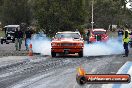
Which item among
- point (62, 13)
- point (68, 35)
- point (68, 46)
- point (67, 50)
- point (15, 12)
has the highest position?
point (15, 12)

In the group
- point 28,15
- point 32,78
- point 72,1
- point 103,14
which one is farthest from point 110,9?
point 32,78

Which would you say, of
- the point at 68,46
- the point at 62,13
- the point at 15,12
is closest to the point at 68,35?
the point at 68,46

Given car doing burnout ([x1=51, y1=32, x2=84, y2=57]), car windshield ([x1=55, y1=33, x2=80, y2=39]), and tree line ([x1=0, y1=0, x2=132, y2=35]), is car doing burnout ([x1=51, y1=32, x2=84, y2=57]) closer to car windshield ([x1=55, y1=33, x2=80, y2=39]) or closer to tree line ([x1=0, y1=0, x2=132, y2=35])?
car windshield ([x1=55, y1=33, x2=80, y2=39])

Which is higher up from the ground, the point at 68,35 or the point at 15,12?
the point at 15,12

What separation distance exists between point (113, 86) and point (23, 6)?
8761 cm

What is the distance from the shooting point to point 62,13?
163 ft

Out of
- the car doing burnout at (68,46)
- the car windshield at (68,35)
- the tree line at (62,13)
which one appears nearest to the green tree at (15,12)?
the tree line at (62,13)

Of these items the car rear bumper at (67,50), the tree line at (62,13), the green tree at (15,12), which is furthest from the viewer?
the green tree at (15,12)

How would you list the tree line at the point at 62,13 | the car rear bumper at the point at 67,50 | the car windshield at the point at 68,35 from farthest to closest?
the tree line at the point at 62,13
the car windshield at the point at 68,35
the car rear bumper at the point at 67,50

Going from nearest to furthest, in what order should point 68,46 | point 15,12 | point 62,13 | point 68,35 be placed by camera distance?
point 68,46, point 68,35, point 62,13, point 15,12

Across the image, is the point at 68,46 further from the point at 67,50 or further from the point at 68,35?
the point at 68,35

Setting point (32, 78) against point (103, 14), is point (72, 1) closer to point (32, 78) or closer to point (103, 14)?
point (32, 78)

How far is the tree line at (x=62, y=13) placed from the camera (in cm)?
5006

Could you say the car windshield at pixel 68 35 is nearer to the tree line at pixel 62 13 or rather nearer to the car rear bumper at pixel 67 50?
the car rear bumper at pixel 67 50
